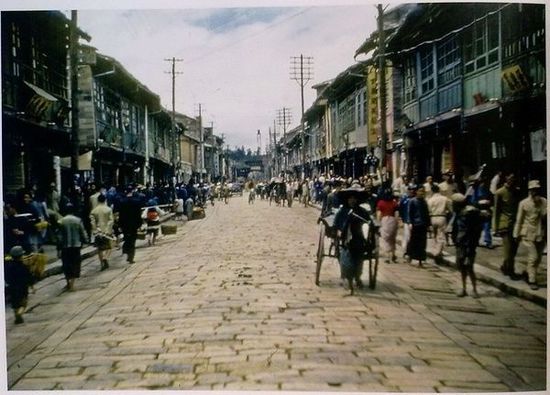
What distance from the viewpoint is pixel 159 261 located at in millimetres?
6969

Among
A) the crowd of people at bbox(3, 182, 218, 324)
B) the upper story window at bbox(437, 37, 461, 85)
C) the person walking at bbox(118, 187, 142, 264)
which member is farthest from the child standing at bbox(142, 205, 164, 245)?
the upper story window at bbox(437, 37, 461, 85)

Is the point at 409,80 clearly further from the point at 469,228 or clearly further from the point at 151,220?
the point at 469,228

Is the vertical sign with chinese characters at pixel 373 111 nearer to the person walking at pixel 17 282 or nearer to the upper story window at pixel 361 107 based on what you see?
the upper story window at pixel 361 107

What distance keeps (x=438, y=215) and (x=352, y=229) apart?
270 centimetres

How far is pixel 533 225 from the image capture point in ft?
16.9

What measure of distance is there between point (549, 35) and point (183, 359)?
3.79 m

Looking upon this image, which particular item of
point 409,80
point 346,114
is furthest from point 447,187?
point 409,80

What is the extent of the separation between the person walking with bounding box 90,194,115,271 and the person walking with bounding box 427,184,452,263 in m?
4.45

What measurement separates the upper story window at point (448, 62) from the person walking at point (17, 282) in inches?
230

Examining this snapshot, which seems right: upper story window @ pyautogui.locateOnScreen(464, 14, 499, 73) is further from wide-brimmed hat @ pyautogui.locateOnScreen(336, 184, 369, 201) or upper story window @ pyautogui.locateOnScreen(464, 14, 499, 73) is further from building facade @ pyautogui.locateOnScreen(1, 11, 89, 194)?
building facade @ pyautogui.locateOnScreen(1, 11, 89, 194)

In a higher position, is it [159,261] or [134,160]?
[134,160]

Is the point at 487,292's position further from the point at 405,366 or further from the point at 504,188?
the point at 405,366

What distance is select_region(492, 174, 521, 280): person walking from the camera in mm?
5875

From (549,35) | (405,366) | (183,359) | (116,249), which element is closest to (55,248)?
(116,249)
